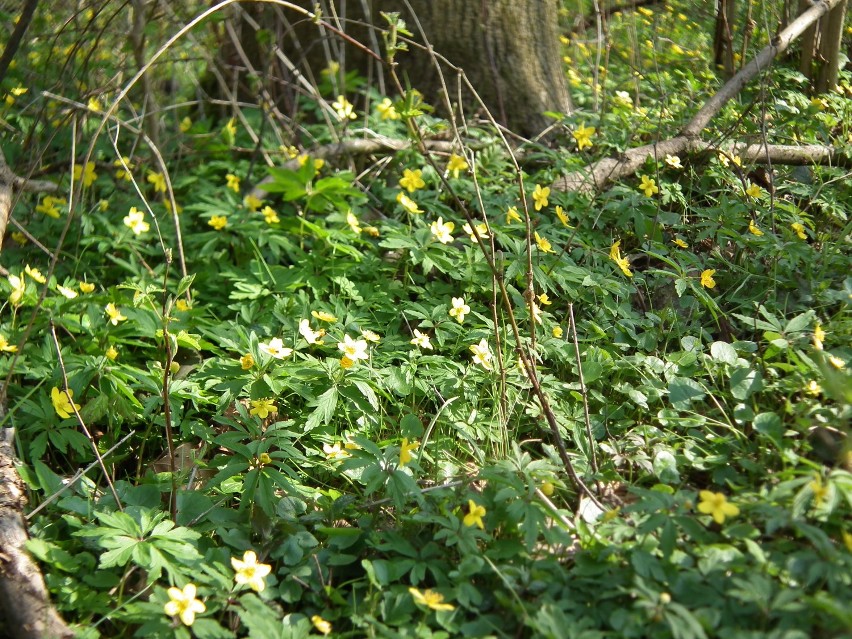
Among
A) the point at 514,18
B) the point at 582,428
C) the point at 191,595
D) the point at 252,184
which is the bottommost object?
the point at 582,428

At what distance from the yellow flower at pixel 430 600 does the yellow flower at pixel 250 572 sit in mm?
353

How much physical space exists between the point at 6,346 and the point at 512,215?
1.76 m

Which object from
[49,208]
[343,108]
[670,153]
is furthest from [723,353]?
[49,208]

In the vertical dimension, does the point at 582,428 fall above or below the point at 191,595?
below

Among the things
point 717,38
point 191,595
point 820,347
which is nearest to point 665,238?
point 820,347

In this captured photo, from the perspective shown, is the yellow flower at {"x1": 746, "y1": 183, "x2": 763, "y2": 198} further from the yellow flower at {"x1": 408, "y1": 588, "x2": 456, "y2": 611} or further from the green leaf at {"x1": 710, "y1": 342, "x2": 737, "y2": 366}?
the yellow flower at {"x1": 408, "y1": 588, "x2": 456, "y2": 611}

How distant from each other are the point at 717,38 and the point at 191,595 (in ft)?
12.8

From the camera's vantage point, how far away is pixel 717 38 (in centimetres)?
427

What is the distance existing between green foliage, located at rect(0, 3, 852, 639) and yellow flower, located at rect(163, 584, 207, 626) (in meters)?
0.01

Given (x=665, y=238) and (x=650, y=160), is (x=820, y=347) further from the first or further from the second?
(x=650, y=160)

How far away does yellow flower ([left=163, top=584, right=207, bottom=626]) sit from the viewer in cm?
171

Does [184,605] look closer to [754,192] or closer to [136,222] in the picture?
[136,222]

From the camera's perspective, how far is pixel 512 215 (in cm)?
294

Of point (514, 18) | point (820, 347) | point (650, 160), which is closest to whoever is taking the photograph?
point (820, 347)
